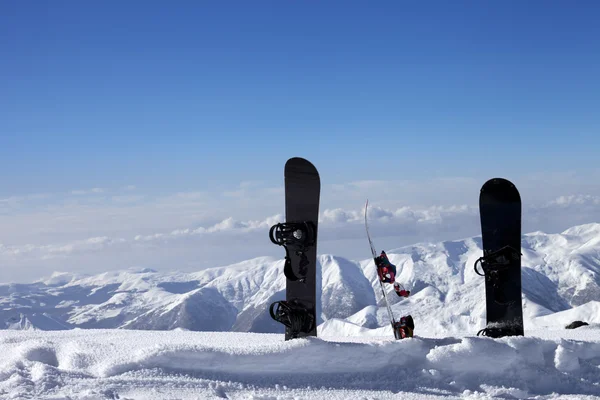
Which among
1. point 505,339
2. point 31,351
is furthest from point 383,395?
point 31,351

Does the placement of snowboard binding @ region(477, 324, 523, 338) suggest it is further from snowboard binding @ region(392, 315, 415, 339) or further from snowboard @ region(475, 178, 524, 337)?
snowboard binding @ region(392, 315, 415, 339)

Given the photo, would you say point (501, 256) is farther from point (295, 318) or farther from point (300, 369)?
point (300, 369)

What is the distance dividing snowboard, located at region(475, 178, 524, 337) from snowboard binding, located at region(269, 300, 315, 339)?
174 inches

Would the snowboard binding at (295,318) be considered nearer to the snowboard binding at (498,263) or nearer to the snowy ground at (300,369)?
the snowy ground at (300,369)

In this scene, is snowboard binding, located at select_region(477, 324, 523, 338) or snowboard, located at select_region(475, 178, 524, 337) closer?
snowboard binding, located at select_region(477, 324, 523, 338)

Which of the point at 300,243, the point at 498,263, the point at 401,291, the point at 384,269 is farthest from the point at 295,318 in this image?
the point at 498,263

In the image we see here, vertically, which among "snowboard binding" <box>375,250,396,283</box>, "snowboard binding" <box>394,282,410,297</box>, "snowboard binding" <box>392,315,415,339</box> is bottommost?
"snowboard binding" <box>392,315,415,339</box>

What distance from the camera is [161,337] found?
43.2 ft

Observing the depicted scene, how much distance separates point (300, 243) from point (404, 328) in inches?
115

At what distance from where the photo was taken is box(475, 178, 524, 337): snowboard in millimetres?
14031

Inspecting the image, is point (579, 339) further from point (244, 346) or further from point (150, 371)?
point (150, 371)

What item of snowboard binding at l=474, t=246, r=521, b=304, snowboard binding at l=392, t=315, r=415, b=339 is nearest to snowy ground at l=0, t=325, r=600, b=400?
snowboard binding at l=392, t=315, r=415, b=339

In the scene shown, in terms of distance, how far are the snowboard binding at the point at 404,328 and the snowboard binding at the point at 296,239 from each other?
2.38 metres

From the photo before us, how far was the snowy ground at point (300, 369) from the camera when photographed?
32.3ft
